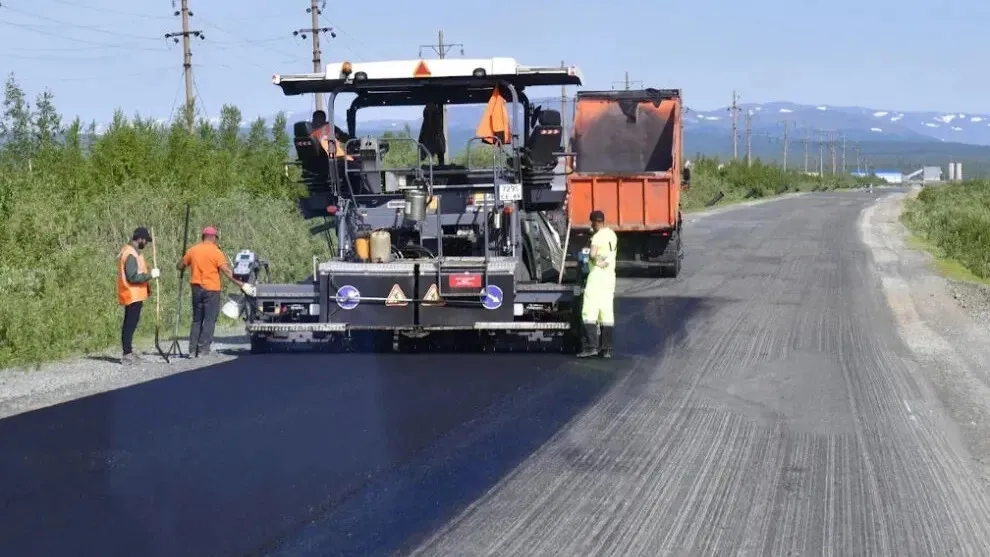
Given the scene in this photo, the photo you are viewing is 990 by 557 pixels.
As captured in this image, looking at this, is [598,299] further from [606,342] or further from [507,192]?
[507,192]

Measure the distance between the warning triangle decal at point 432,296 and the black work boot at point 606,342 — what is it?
1.57m

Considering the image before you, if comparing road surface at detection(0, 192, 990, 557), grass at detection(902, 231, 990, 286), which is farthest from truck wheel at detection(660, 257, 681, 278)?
road surface at detection(0, 192, 990, 557)

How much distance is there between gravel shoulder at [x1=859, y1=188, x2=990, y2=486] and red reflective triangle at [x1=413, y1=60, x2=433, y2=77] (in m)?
5.41

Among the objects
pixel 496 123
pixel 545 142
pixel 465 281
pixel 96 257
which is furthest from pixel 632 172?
pixel 465 281

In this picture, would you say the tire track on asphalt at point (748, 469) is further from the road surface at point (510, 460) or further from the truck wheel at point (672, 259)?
→ the truck wheel at point (672, 259)

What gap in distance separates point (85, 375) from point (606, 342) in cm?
498

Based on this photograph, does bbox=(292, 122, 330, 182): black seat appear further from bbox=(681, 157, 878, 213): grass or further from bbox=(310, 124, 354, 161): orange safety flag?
bbox=(681, 157, 878, 213): grass

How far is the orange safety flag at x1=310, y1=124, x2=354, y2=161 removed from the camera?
1163 centimetres

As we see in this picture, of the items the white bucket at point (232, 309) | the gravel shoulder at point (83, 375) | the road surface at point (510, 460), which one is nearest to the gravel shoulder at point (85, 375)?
the gravel shoulder at point (83, 375)

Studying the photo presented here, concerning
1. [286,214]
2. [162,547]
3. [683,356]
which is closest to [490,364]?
[683,356]

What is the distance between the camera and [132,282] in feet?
39.4

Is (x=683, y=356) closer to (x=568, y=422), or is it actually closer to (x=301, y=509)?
(x=568, y=422)

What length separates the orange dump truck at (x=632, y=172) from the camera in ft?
66.7

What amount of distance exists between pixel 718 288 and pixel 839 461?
1117 centimetres
